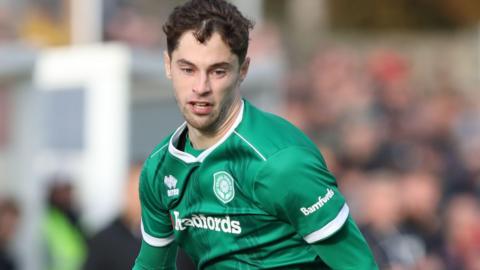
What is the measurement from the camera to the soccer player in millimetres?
4223

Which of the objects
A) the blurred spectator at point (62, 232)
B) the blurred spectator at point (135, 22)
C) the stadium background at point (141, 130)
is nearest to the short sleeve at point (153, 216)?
the stadium background at point (141, 130)

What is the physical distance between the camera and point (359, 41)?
1992cm

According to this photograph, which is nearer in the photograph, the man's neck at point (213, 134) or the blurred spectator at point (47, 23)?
the man's neck at point (213, 134)

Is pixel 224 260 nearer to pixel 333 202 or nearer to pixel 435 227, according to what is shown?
pixel 333 202

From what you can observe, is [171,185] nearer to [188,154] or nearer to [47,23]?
[188,154]

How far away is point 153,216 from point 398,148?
899cm

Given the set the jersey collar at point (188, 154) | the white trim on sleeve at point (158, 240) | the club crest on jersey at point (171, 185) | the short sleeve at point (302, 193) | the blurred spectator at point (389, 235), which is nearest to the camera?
the short sleeve at point (302, 193)

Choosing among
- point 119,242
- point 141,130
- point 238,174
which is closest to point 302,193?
point 238,174

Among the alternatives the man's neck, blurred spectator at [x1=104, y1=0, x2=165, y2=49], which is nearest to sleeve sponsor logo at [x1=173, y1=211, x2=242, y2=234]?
the man's neck

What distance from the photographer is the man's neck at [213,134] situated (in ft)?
14.5

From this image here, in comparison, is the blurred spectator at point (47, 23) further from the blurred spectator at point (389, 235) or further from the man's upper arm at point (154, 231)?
the man's upper arm at point (154, 231)

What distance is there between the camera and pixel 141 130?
1184cm

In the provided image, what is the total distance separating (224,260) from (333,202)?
501 millimetres

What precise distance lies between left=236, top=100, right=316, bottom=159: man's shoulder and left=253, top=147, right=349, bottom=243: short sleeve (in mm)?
35
